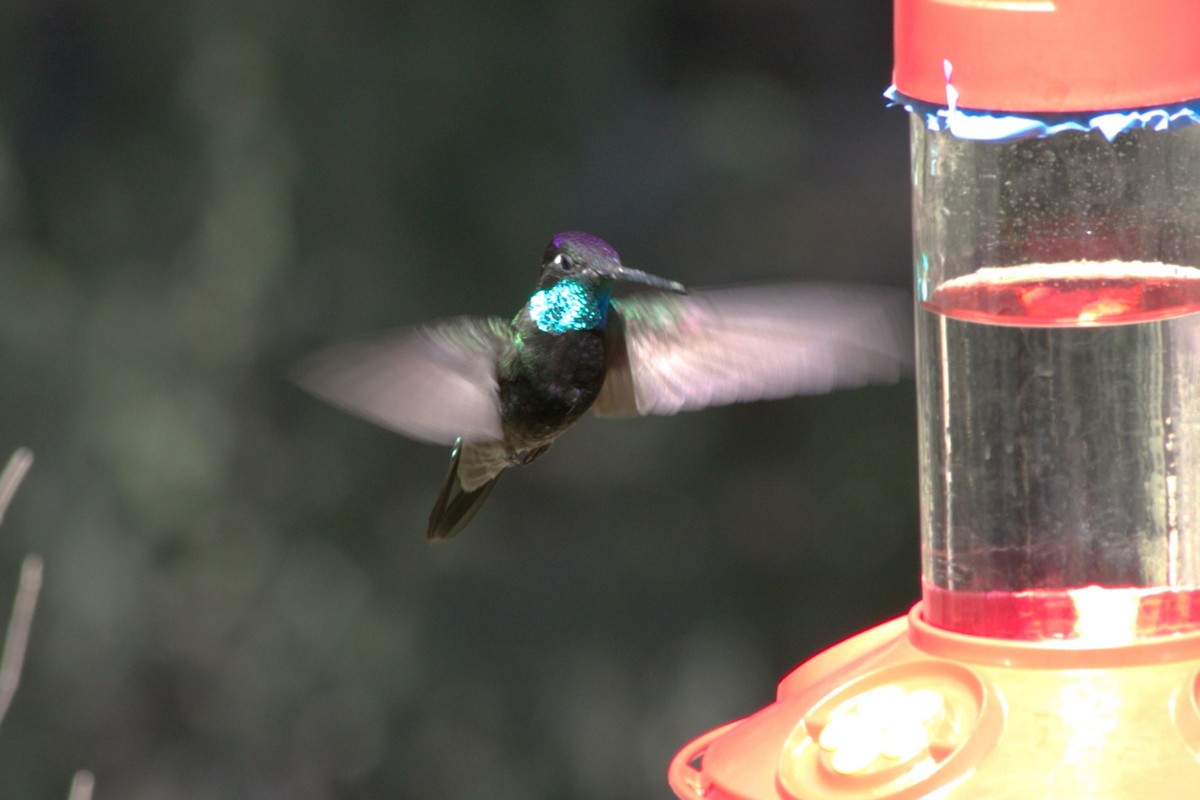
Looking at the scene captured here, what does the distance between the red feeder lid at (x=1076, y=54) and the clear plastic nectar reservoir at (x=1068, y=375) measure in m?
0.28

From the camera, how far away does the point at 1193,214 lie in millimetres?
2127

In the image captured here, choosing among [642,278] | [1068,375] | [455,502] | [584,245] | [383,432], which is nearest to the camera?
[1068,375]

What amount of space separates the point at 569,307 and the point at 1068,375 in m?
0.77

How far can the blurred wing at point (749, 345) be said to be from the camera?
214cm

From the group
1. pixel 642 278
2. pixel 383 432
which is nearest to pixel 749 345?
pixel 642 278

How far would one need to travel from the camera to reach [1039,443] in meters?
2.12

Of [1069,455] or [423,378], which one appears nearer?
[1069,455]

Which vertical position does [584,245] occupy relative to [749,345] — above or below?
above

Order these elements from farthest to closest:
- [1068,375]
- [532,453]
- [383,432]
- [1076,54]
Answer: [383,432]
[532,453]
[1068,375]
[1076,54]

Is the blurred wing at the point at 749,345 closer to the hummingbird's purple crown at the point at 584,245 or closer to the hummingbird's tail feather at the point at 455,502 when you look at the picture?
the hummingbird's purple crown at the point at 584,245

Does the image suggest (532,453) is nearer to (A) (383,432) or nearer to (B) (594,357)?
(B) (594,357)

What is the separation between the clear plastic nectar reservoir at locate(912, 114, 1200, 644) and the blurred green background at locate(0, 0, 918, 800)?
2.85 meters

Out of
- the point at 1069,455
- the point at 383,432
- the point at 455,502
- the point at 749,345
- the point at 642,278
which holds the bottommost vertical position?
the point at 383,432

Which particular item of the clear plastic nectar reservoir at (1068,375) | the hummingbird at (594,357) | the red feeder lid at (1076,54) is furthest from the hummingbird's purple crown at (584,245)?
the red feeder lid at (1076,54)
